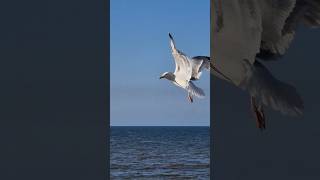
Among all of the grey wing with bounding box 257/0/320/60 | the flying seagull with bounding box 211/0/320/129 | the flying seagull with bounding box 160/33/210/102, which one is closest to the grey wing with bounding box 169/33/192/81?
the flying seagull with bounding box 160/33/210/102

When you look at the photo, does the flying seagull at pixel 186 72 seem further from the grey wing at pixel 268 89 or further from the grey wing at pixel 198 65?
the grey wing at pixel 268 89

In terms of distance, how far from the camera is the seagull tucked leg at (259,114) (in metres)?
2.25

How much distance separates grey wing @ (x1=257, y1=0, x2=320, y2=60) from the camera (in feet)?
7.25

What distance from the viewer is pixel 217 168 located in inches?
88.0

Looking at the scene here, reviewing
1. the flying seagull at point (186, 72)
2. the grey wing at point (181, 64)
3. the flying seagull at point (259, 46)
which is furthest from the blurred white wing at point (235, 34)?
the grey wing at point (181, 64)

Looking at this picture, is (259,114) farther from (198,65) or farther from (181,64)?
(181,64)

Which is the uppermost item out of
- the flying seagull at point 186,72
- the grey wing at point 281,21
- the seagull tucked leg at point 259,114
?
the grey wing at point 281,21

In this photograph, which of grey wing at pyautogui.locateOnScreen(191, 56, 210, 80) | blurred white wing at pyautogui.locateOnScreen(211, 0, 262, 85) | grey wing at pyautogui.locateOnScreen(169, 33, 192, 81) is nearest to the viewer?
blurred white wing at pyautogui.locateOnScreen(211, 0, 262, 85)

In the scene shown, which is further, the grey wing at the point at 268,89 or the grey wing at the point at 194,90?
the grey wing at the point at 194,90

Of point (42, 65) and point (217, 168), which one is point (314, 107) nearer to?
point (217, 168)

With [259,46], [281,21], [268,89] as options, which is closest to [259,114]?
[268,89]

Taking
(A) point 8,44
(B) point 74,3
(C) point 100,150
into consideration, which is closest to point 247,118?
(C) point 100,150

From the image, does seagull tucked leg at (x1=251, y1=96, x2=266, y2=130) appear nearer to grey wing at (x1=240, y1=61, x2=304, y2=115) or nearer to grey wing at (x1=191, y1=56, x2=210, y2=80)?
→ grey wing at (x1=240, y1=61, x2=304, y2=115)

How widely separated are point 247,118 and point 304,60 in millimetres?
341
